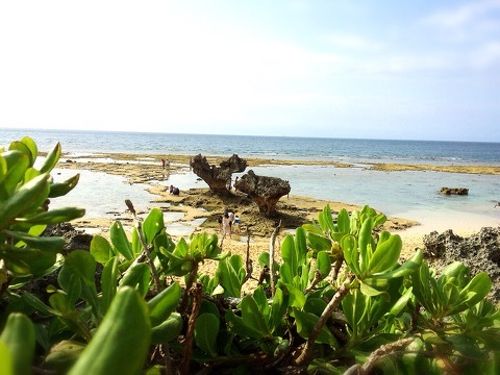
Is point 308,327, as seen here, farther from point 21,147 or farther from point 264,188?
point 264,188

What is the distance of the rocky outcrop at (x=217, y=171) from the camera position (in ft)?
57.4

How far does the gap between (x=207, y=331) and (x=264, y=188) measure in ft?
44.8

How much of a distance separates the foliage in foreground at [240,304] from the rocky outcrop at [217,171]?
647 inches

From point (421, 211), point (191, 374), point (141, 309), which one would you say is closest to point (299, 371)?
point (191, 374)

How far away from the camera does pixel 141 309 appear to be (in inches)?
13.6

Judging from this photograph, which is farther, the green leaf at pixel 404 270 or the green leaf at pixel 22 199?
the green leaf at pixel 404 270

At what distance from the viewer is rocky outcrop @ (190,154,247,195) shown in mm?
17484

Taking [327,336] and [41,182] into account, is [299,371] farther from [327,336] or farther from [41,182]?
[41,182]

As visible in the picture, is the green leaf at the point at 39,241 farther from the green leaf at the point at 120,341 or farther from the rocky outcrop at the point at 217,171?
the rocky outcrop at the point at 217,171

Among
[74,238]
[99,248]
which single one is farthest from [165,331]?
[74,238]

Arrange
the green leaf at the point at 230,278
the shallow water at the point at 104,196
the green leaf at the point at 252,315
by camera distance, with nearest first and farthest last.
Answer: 1. the green leaf at the point at 252,315
2. the green leaf at the point at 230,278
3. the shallow water at the point at 104,196

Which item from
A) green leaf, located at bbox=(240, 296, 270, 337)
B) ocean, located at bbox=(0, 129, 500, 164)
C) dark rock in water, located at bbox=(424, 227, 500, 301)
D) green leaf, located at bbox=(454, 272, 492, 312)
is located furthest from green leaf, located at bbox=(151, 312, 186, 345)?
ocean, located at bbox=(0, 129, 500, 164)

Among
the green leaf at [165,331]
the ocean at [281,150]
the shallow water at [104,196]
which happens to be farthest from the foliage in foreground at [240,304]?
the ocean at [281,150]

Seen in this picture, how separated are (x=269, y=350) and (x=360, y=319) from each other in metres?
0.19
